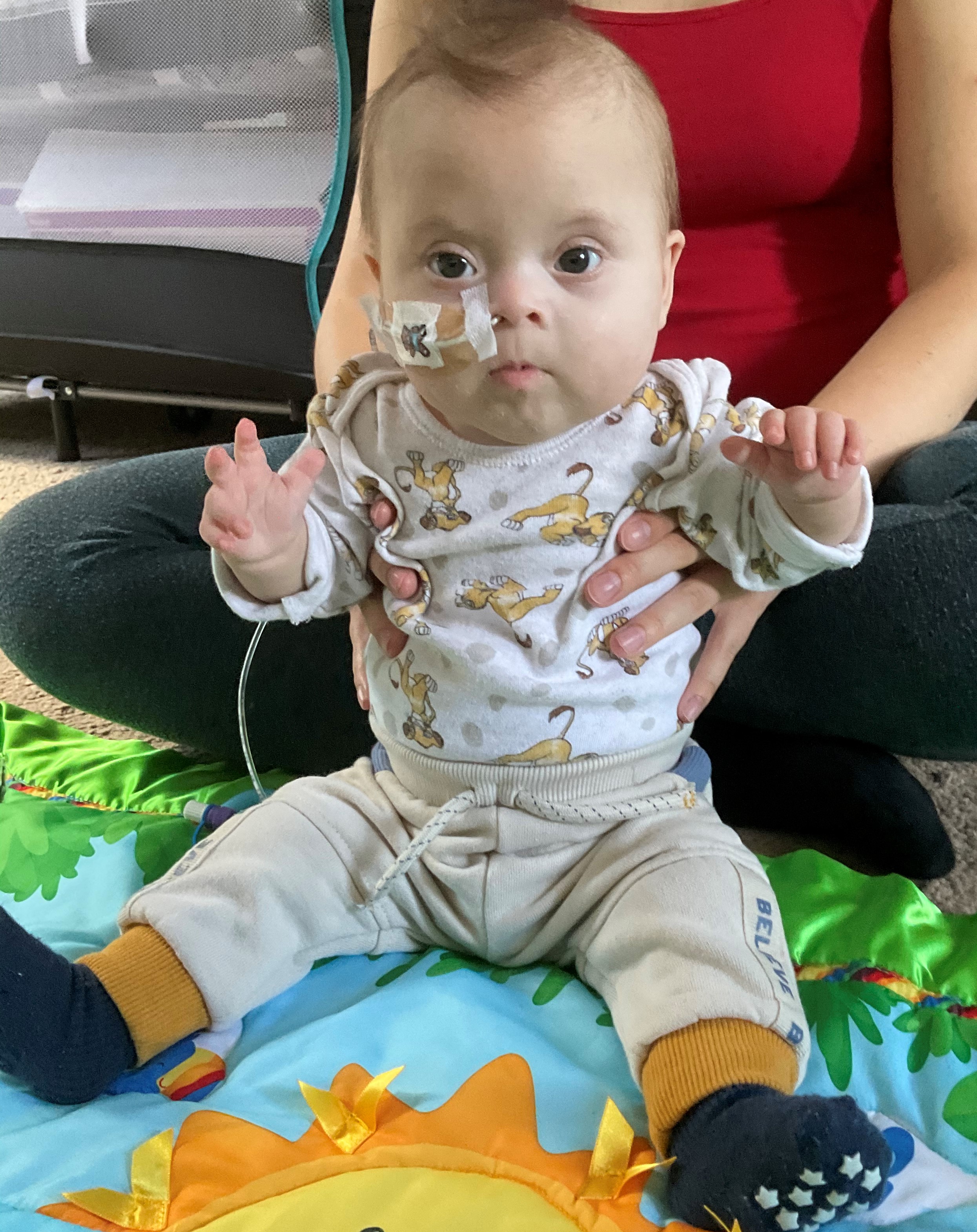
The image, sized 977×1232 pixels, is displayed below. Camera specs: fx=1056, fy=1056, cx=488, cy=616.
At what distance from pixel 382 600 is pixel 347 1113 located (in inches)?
11.6

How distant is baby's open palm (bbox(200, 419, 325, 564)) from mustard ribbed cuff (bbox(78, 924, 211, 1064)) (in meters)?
0.22

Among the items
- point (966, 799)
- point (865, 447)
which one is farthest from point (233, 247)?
point (966, 799)

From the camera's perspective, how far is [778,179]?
2.87 ft

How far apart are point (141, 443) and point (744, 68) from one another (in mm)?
1332

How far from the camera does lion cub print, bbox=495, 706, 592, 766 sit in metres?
0.61

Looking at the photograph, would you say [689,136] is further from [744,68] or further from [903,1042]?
[903,1042]

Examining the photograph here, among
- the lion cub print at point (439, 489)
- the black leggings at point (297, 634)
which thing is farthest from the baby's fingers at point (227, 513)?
the black leggings at point (297, 634)

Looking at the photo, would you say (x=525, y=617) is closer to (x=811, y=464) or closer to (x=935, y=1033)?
(x=811, y=464)

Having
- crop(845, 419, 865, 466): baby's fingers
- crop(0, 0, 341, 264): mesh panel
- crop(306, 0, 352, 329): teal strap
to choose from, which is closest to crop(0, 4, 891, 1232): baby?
crop(845, 419, 865, 466): baby's fingers

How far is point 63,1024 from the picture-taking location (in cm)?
54

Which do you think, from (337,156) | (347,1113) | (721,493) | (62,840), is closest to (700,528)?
(721,493)

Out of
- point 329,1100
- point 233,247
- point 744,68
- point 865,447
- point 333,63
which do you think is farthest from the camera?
point 233,247

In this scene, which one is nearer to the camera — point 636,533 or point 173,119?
point 636,533

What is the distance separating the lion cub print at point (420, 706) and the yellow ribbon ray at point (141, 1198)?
0.25 meters
